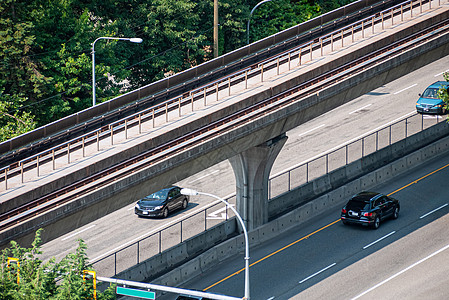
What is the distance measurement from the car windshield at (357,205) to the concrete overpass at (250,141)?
4393 mm

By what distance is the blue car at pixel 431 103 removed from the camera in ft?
178

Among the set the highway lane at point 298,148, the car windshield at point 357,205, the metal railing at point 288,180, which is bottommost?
the highway lane at point 298,148

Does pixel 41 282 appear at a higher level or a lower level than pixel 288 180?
higher

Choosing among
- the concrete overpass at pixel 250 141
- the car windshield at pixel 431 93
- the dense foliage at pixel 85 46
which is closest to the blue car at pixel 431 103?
the car windshield at pixel 431 93

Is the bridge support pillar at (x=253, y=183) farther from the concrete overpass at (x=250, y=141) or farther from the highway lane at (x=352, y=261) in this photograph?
the highway lane at (x=352, y=261)

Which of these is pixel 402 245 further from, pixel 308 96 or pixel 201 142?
pixel 201 142

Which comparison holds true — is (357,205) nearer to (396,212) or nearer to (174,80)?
(396,212)

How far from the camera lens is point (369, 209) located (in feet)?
131

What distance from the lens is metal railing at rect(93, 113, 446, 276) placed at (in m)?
37.4

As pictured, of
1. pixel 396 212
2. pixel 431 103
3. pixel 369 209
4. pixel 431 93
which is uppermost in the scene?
pixel 431 93

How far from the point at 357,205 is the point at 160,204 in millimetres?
10841

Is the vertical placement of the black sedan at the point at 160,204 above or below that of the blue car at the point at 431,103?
below

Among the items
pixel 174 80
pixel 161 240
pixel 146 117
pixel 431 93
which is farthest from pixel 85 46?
pixel 431 93

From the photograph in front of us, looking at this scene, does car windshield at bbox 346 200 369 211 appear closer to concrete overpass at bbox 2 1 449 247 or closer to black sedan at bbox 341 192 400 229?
black sedan at bbox 341 192 400 229
